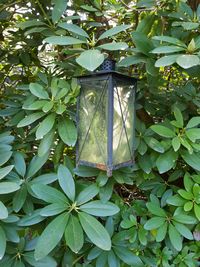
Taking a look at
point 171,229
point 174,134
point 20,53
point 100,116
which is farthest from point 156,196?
point 20,53

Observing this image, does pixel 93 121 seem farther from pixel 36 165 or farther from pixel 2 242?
pixel 2 242

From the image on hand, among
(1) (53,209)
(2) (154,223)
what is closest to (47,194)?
(1) (53,209)

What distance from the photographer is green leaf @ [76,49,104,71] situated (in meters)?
0.65

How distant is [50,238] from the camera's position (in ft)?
2.61

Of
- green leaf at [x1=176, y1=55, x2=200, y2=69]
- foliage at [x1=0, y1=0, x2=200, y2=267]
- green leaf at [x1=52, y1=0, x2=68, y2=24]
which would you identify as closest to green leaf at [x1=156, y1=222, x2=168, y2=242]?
foliage at [x1=0, y1=0, x2=200, y2=267]

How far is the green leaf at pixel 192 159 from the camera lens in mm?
933

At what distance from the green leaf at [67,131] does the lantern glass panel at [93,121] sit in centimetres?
3

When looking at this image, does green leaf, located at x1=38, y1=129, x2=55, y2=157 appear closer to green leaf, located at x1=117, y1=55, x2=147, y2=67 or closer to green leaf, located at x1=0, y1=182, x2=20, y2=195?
green leaf, located at x1=0, y1=182, x2=20, y2=195

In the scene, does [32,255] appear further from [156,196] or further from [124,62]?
[124,62]

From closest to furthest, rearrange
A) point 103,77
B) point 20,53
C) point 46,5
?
1. point 103,77
2. point 46,5
3. point 20,53

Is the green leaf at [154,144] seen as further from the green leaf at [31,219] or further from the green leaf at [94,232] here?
the green leaf at [31,219]

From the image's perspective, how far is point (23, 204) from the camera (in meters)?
0.91

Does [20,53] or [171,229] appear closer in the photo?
[171,229]

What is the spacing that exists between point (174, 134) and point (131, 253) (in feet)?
1.32
